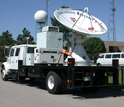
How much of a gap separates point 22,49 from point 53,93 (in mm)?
4779

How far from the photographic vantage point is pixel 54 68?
29.6ft

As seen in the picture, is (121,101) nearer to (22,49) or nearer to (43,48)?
(43,48)

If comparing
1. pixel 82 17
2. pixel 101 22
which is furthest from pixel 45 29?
pixel 101 22

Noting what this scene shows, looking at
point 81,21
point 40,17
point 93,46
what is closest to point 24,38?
point 93,46

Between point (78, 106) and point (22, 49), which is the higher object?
point (22, 49)

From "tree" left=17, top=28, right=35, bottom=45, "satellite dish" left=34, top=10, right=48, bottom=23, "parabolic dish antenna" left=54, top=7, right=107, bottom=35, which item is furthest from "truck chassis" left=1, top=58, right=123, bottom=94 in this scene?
"tree" left=17, top=28, right=35, bottom=45

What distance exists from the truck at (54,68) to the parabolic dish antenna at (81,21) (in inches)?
75.0

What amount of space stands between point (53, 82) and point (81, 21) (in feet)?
25.8

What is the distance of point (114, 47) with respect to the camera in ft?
247

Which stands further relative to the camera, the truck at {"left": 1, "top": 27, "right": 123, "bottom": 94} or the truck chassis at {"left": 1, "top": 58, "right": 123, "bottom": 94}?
the truck at {"left": 1, "top": 27, "right": 123, "bottom": 94}

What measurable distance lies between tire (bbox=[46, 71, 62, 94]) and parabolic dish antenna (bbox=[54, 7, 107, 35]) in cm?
609

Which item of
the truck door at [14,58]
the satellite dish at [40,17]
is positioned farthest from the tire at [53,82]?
the satellite dish at [40,17]

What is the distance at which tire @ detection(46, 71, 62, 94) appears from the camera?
8854 mm

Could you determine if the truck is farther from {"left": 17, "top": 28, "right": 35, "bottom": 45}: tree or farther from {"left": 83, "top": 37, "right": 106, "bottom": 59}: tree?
{"left": 83, "top": 37, "right": 106, "bottom": 59}: tree
